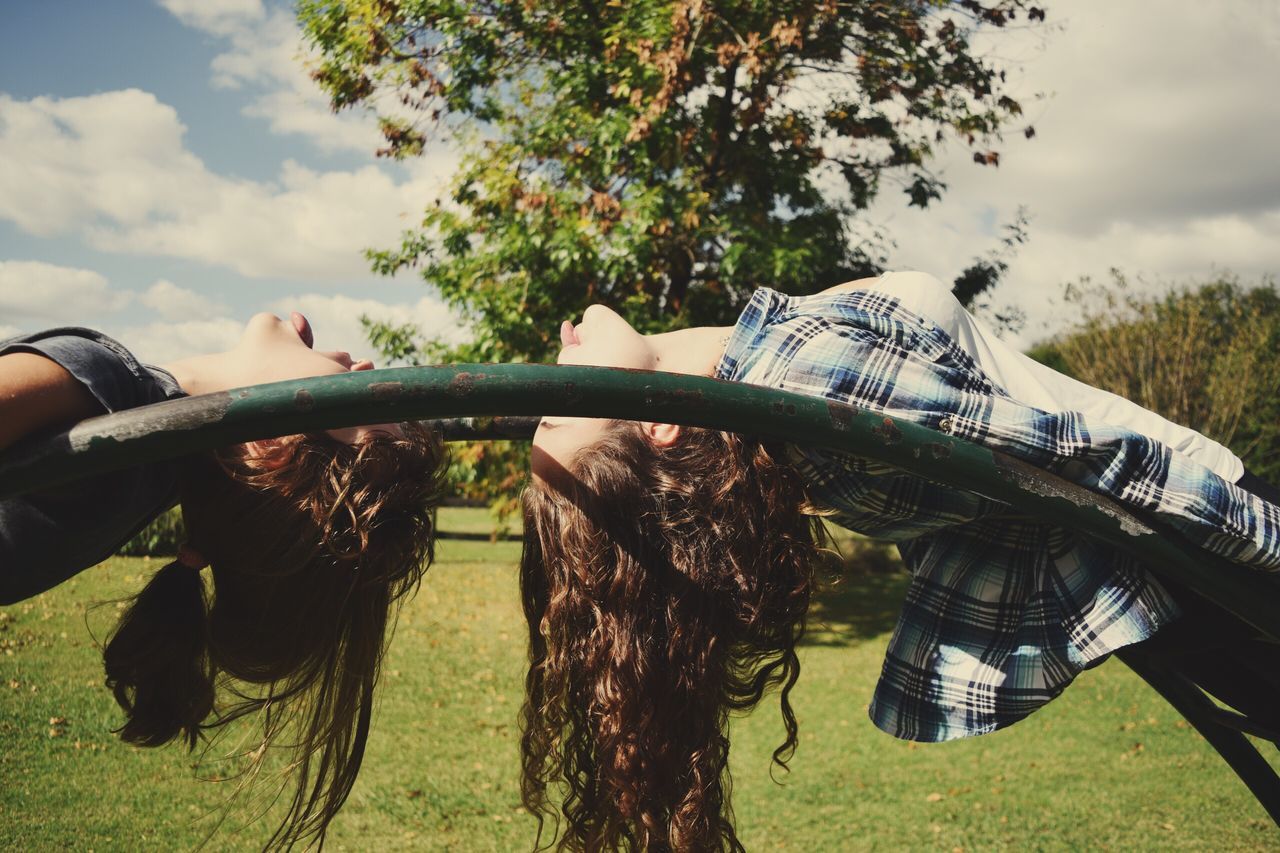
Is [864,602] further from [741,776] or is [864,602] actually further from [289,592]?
[289,592]

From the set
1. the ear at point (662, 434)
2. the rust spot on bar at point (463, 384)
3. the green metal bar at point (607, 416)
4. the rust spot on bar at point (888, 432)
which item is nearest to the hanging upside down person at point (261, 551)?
the green metal bar at point (607, 416)

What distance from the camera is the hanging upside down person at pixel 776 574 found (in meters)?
1.65

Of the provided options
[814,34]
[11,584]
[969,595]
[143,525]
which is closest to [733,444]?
[969,595]

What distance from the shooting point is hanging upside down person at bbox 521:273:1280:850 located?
5.41ft

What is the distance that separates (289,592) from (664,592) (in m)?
0.71

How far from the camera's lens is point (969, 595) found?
1779 millimetres

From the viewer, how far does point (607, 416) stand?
125 cm

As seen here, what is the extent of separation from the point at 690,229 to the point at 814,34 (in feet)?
6.92

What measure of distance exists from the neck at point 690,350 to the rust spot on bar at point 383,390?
88cm

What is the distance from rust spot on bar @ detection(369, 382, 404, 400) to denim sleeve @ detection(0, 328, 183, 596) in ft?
1.37

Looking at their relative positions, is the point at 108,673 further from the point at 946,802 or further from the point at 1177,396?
the point at 1177,396

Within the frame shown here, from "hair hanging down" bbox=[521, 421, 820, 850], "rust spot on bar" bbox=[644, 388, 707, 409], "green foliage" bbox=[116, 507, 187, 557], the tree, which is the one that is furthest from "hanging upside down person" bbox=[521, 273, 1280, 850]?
"green foliage" bbox=[116, 507, 187, 557]

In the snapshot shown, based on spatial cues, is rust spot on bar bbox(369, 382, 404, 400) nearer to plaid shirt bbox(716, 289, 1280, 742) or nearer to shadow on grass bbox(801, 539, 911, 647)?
plaid shirt bbox(716, 289, 1280, 742)

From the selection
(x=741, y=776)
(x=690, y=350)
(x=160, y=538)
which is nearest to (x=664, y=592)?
(x=690, y=350)
